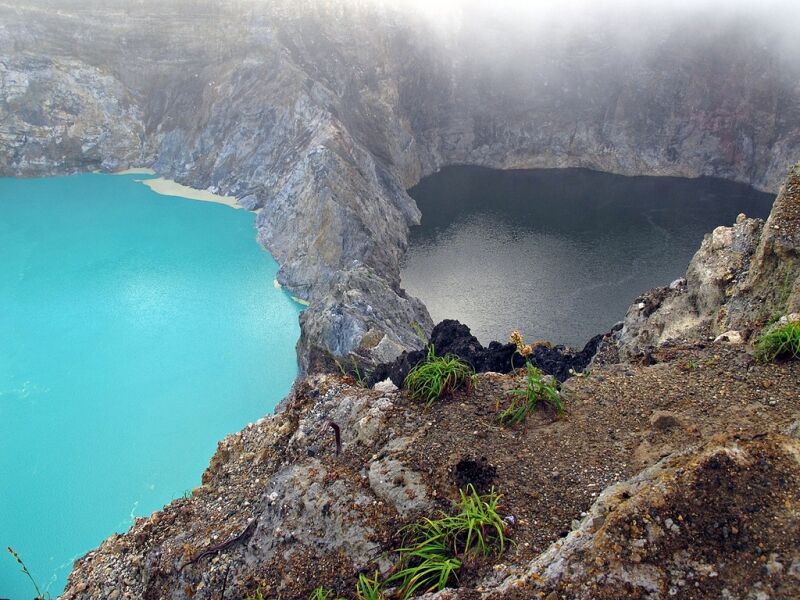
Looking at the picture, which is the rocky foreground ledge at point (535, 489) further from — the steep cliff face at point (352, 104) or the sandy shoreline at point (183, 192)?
the sandy shoreline at point (183, 192)

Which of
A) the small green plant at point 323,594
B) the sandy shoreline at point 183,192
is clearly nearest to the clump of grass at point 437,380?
the small green plant at point 323,594

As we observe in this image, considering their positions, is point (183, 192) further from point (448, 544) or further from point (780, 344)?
point (448, 544)

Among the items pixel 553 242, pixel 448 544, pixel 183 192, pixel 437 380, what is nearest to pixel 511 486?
pixel 448 544

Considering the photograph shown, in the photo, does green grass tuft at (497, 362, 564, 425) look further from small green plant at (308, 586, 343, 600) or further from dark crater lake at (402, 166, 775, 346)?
dark crater lake at (402, 166, 775, 346)

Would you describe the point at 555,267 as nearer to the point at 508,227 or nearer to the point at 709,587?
the point at 508,227

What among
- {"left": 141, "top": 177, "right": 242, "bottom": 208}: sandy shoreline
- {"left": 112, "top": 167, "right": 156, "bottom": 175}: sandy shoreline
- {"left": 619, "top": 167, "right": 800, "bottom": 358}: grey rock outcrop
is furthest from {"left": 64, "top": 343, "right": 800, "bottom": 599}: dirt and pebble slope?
{"left": 112, "top": 167, "right": 156, "bottom": 175}: sandy shoreline

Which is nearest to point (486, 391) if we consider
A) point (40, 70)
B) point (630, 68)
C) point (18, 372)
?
point (18, 372)
